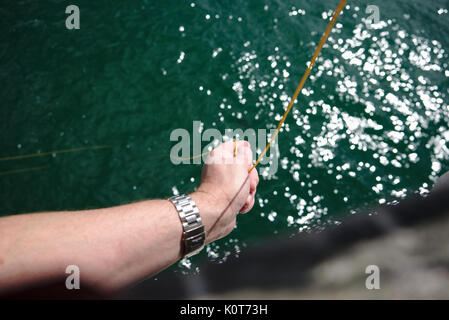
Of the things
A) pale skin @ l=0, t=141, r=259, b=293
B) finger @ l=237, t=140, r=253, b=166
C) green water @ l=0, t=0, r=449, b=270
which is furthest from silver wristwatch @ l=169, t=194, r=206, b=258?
green water @ l=0, t=0, r=449, b=270

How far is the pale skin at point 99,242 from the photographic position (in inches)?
38.2

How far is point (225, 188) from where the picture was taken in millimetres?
1578

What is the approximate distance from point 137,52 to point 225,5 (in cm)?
99

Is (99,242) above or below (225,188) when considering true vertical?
below

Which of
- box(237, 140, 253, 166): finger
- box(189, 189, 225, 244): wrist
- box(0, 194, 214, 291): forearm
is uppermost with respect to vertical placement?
box(237, 140, 253, 166): finger

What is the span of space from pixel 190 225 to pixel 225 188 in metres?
0.33

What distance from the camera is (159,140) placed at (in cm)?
231

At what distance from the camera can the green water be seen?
6.98ft

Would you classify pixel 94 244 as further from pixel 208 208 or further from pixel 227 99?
pixel 227 99

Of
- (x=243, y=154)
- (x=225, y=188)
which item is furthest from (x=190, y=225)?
(x=243, y=154)

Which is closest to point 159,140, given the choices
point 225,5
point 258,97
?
point 258,97

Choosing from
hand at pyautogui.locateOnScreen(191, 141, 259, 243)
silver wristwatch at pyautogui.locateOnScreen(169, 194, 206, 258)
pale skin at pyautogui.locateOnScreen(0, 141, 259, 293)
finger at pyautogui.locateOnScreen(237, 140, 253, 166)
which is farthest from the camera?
finger at pyautogui.locateOnScreen(237, 140, 253, 166)

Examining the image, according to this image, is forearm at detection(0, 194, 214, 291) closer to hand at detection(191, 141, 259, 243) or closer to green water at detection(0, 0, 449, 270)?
hand at detection(191, 141, 259, 243)

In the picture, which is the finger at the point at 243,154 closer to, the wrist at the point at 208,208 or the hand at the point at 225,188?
the hand at the point at 225,188
